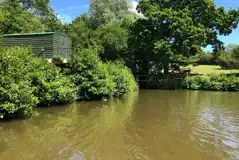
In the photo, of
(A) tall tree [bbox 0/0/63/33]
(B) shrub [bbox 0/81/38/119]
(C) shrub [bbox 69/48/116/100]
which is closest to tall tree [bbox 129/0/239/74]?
(C) shrub [bbox 69/48/116/100]

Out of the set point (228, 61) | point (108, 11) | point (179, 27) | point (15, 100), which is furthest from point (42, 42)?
point (228, 61)

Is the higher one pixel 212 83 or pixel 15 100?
pixel 212 83

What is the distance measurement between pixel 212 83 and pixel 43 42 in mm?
15782

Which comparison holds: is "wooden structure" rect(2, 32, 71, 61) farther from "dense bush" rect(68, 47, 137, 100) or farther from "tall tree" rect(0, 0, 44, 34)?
"tall tree" rect(0, 0, 44, 34)

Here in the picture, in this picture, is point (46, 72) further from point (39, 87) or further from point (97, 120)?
point (97, 120)

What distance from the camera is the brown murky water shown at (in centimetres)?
685

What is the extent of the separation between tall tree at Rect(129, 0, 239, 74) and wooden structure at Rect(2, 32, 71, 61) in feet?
30.9

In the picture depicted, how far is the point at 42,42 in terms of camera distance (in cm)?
1861

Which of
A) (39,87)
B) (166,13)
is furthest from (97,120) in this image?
(166,13)

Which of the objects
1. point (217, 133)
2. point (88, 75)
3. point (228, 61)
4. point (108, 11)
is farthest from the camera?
point (228, 61)

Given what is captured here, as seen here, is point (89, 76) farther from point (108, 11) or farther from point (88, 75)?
point (108, 11)

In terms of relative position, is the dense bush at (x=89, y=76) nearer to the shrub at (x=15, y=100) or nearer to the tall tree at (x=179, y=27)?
the shrub at (x=15, y=100)

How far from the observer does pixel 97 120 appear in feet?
35.8

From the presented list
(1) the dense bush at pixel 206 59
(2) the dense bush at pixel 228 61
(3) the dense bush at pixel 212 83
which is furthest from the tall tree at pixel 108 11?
(1) the dense bush at pixel 206 59
